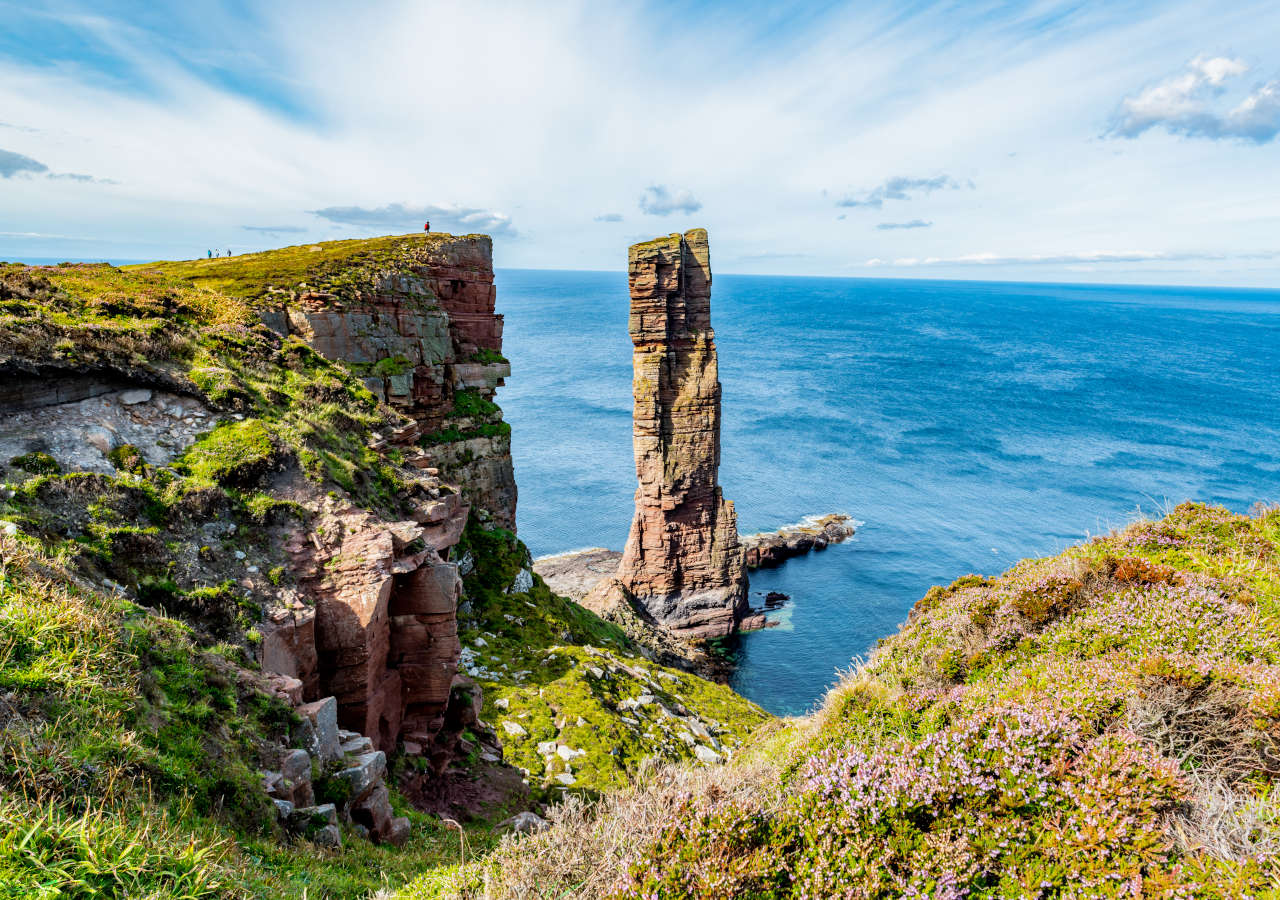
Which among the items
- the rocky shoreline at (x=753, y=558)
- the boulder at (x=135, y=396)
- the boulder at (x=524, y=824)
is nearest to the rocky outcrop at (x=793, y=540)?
the rocky shoreline at (x=753, y=558)

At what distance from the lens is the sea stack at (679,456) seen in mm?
55375

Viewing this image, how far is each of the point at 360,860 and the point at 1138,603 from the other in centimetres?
1295

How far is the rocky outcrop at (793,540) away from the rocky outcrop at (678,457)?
10.5 m

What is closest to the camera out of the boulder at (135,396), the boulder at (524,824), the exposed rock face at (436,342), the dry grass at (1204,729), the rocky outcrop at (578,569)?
the dry grass at (1204,729)

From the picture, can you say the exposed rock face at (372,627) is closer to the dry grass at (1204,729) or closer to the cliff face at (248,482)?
the cliff face at (248,482)

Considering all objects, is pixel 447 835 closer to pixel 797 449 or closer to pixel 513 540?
pixel 513 540

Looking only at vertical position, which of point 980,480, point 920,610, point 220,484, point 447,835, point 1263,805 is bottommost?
point 980,480

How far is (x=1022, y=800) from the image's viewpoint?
23.9 feet

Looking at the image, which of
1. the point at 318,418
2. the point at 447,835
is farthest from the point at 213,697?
the point at 318,418

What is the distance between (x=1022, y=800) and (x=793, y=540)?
2619 inches

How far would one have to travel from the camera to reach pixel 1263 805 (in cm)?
666

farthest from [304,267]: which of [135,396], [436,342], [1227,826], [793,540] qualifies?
[793,540]

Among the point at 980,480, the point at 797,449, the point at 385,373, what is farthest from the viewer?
the point at 797,449

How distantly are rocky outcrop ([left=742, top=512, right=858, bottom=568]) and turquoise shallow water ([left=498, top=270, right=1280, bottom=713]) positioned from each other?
1.57 meters
